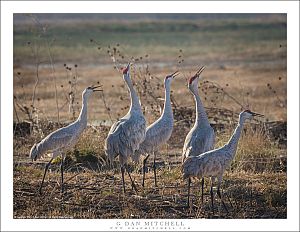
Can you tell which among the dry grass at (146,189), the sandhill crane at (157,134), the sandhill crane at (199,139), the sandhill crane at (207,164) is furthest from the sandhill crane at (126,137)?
the sandhill crane at (207,164)

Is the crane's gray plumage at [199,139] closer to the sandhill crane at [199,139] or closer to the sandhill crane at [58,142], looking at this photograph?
the sandhill crane at [199,139]

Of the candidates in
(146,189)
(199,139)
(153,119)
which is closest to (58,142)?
(146,189)

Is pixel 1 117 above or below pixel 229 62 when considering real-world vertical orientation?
below

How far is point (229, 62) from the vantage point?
1029 inches

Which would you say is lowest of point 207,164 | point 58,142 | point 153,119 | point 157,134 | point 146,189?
point 146,189

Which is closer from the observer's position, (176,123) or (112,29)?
(176,123)

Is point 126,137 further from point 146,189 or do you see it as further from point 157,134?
point 146,189

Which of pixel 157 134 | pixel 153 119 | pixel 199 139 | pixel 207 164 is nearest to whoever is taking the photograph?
pixel 207 164

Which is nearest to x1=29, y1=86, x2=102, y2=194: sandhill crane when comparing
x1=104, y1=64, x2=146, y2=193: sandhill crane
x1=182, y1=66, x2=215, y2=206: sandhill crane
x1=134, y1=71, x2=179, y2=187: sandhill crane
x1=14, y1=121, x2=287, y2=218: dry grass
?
x1=14, y1=121, x2=287, y2=218: dry grass

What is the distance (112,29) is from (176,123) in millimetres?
22570

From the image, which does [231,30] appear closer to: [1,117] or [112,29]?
[112,29]

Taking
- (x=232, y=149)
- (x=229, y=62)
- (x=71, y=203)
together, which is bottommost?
(x=71, y=203)

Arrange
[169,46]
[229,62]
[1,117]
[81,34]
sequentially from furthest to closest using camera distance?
1. [81,34]
2. [169,46]
3. [229,62]
4. [1,117]

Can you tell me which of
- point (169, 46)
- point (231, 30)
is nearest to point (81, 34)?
point (169, 46)
